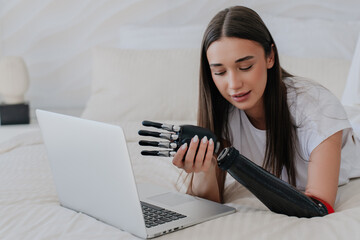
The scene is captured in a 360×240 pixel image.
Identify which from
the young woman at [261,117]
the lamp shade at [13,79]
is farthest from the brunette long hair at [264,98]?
the lamp shade at [13,79]

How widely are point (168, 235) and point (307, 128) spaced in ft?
1.58

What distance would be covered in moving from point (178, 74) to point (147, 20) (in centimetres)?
74

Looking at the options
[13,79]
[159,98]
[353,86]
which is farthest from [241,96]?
[13,79]

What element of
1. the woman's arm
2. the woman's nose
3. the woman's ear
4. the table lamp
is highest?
the woman's ear

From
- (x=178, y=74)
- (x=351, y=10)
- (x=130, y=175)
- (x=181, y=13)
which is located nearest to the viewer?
(x=130, y=175)

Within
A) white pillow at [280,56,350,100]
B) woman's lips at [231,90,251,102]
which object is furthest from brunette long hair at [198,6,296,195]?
white pillow at [280,56,350,100]

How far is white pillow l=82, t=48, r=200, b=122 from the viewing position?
7.66 ft

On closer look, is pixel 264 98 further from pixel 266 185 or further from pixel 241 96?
pixel 266 185

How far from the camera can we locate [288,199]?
1072mm

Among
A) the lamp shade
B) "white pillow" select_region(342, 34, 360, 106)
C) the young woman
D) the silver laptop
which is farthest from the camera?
the lamp shade

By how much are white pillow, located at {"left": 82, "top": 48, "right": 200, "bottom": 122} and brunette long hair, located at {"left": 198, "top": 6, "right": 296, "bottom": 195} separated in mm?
927

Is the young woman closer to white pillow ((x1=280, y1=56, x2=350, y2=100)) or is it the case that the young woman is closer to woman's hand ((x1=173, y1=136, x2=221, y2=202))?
woman's hand ((x1=173, y1=136, x2=221, y2=202))

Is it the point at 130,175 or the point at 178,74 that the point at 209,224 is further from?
the point at 178,74

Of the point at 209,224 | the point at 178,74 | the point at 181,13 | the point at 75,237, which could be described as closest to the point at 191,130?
the point at 209,224
